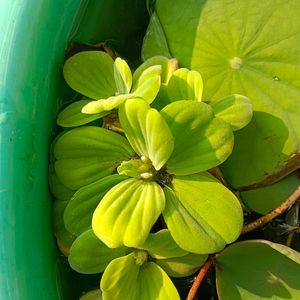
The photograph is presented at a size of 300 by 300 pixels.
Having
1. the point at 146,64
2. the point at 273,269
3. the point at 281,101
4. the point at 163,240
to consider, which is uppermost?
the point at 146,64

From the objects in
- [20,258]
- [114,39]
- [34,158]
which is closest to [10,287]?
[20,258]

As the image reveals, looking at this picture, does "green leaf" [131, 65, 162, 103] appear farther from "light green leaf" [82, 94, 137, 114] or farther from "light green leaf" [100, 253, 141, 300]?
"light green leaf" [100, 253, 141, 300]

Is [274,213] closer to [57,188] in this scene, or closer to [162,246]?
[162,246]

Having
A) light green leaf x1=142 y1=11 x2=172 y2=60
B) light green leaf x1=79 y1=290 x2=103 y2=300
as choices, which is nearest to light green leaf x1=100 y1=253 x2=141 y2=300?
light green leaf x1=79 y1=290 x2=103 y2=300

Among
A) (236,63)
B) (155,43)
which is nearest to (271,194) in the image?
(236,63)

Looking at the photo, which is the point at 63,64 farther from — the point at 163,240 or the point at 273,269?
the point at 273,269

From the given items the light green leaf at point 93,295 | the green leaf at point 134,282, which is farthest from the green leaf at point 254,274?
the light green leaf at point 93,295
